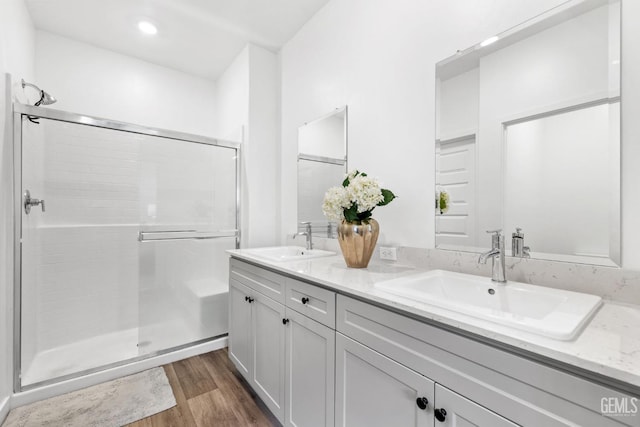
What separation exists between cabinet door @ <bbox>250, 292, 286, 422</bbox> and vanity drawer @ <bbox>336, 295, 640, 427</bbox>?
663mm

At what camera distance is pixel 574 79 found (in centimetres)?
103

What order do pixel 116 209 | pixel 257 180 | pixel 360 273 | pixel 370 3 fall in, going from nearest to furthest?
pixel 360 273 < pixel 370 3 < pixel 116 209 < pixel 257 180

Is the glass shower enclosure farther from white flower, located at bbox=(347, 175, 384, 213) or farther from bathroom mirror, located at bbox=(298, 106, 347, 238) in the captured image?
white flower, located at bbox=(347, 175, 384, 213)

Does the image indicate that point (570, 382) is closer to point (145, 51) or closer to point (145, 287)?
point (145, 287)

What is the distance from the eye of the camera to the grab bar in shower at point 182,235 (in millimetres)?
2283

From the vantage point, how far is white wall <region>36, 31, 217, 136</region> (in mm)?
2445

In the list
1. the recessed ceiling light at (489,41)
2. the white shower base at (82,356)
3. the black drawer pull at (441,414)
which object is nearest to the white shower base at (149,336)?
the white shower base at (82,356)

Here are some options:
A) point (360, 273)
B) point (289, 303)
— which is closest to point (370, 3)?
point (360, 273)

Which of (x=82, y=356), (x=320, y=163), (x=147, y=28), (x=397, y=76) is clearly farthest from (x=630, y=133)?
(x=82, y=356)

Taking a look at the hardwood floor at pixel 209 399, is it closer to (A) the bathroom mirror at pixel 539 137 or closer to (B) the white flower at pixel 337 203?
(B) the white flower at pixel 337 203

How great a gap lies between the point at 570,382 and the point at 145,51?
3.59 m

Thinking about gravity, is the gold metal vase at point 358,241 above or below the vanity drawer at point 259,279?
above

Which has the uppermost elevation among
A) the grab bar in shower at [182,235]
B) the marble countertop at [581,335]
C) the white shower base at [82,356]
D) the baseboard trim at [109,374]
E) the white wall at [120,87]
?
the white wall at [120,87]

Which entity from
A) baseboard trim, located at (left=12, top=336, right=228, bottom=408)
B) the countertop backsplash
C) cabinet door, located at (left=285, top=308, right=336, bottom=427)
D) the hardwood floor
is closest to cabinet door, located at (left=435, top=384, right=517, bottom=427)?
cabinet door, located at (left=285, top=308, right=336, bottom=427)
